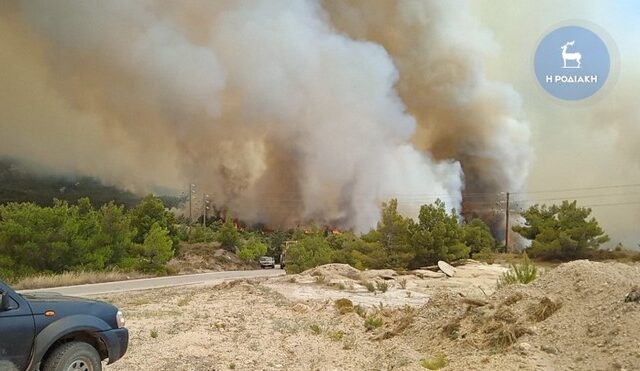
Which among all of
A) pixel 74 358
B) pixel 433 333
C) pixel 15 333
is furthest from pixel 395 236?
pixel 15 333

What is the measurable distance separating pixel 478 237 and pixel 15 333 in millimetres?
37799

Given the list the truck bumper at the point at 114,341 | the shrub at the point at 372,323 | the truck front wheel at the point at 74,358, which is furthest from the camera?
the shrub at the point at 372,323

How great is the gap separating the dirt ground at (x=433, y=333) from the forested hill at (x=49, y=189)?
28.3 m

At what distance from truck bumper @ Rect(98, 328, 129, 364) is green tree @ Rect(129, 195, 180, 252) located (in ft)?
114

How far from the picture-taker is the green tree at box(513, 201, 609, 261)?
30.7 meters

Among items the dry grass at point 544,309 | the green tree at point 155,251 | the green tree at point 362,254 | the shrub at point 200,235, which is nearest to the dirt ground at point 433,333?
the dry grass at point 544,309

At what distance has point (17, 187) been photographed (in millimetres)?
38906

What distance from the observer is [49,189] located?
132 feet

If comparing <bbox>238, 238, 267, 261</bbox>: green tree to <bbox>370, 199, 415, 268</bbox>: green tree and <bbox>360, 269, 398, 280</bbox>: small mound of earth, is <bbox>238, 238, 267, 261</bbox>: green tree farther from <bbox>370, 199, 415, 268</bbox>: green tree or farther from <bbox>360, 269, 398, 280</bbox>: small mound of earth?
<bbox>360, 269, 398, 280</bbox>: small mound of earth

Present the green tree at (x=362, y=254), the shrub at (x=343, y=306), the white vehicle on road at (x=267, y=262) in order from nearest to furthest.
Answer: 1. the shrub at (x=343, y=306)
2. the green tree at (x=362, y=254)
3. the white vehicle on road at (x=267, y=262)

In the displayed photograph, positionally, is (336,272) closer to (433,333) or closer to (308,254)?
(308,254)

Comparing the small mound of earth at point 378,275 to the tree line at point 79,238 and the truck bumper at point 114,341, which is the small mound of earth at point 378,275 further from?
the truck bumper at point 114,341

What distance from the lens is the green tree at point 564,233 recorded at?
3067 centimetres

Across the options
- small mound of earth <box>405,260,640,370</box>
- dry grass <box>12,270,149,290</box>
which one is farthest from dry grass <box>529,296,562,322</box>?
dry grass <box>12,270,149,290</box>
